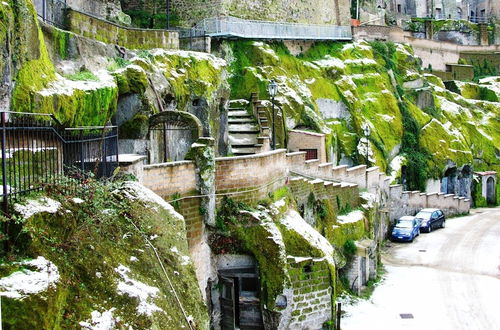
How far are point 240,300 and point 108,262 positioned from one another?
8046 millimetres

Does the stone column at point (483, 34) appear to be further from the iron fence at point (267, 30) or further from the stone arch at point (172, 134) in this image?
the stone arch at point (172, 134)

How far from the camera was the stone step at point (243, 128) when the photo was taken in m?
27.0

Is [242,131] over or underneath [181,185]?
over

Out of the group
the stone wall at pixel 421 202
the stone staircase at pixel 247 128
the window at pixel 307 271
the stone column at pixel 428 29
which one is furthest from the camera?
the stone column at pixel 428 29

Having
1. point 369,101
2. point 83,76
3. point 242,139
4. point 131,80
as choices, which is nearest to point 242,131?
point 242,139

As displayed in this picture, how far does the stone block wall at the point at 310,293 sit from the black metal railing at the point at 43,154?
22.1 ft

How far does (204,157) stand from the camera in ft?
47.1

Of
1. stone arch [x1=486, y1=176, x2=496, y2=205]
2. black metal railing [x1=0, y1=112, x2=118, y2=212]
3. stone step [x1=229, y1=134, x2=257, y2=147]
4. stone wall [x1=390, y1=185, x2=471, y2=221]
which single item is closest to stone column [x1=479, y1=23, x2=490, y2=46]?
stone arch [x1=486, y1=176, x2=496, y2=205]

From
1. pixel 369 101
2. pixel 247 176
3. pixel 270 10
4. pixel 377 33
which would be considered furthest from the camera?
pixel 377 33

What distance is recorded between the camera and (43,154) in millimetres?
9164

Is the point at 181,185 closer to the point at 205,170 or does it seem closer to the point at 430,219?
the point at 205,170

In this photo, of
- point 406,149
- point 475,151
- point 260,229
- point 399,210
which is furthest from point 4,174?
point 475,151

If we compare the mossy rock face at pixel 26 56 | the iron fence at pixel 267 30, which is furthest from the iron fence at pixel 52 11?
the iron fence at pixel 267 30

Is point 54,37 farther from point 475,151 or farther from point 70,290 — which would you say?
point 475,151
